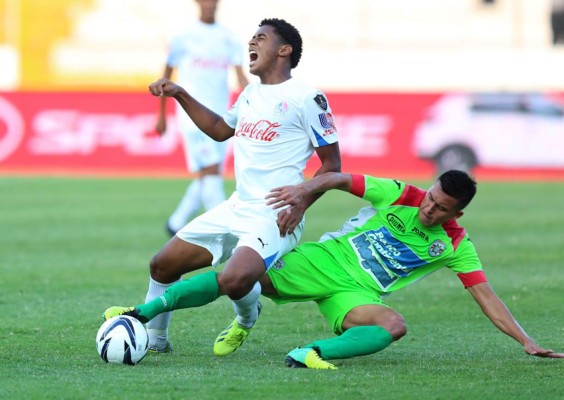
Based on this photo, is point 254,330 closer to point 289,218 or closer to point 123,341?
point 289,218

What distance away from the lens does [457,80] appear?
28.6 metres

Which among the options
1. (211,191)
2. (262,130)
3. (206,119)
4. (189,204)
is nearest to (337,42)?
(189,204)

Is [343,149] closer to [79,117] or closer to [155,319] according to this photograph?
[79,117]

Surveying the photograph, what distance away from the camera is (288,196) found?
592cm

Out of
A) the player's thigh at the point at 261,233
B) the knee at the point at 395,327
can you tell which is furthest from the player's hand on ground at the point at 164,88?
the knee at the point at 395,327

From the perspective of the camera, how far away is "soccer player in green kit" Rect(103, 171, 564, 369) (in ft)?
19.6

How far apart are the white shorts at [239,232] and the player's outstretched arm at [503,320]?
1.07m

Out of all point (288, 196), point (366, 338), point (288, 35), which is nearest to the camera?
point (366, 338)

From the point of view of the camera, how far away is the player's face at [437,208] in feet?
19.7

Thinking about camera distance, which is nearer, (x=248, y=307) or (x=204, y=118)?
(x=248, y=307)

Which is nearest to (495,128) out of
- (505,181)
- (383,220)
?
(505,181)

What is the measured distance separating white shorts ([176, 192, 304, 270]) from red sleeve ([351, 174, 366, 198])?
1.26 feet

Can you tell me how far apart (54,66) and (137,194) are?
12.0 meters

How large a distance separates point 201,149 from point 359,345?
5.51m
